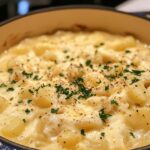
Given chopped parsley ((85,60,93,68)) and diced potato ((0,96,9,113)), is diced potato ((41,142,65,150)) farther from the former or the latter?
chopped parsley ((85,60,93,68))

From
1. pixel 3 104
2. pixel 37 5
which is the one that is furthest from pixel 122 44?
pixel 37 5

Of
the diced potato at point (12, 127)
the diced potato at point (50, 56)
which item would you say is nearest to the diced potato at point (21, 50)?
the diced potato at point (50, 56)

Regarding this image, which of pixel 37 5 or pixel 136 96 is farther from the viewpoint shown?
pixel 37 5

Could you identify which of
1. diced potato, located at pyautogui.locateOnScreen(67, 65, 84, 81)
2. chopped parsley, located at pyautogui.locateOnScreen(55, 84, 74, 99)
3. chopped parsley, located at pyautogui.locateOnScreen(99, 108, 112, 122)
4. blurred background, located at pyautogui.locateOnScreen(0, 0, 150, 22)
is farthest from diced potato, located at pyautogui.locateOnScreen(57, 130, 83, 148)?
blurred background, located at pyautogui.locateOnScreen(0, 0, 150, 22)

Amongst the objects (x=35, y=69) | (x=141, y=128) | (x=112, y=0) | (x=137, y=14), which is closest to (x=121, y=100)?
(x=141, y=128)

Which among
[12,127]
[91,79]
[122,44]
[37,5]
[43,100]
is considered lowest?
[12,127]

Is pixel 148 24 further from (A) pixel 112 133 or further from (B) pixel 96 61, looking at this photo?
(A) pixel 112 133

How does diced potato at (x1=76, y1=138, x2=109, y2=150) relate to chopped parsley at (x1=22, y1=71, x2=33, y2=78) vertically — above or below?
below

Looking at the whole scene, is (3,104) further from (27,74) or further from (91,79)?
(91,79)
